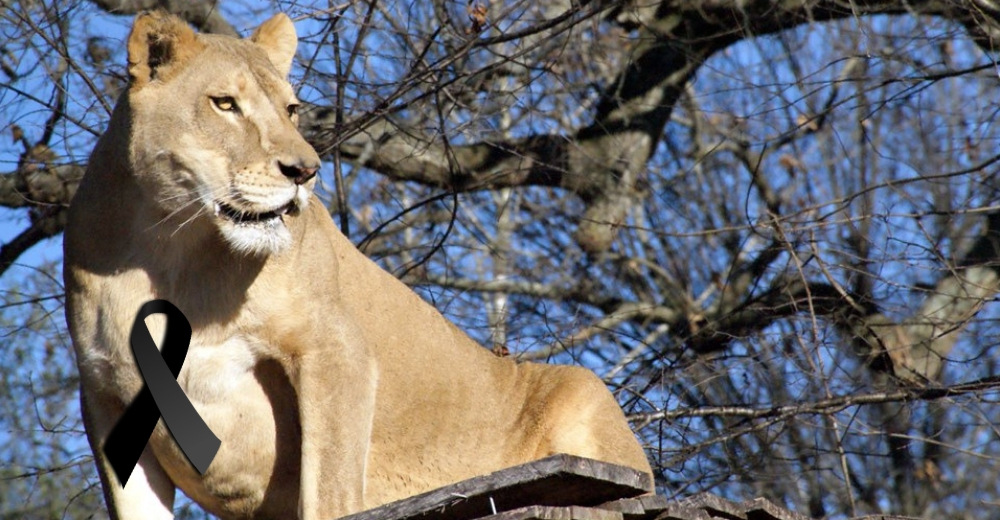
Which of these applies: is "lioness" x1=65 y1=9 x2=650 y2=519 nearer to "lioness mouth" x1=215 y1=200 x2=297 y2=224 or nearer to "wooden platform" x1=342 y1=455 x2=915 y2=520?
"lioness mouth" x1=215 y1=200 x2=297 y2=224

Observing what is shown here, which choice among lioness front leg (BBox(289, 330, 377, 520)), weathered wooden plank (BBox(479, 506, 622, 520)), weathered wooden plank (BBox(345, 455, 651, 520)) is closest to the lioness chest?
lioness front leg (BBox(289, 330, 377, 520))

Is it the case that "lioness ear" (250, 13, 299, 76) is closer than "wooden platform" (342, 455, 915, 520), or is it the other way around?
"wooden platform" (342, 455, 915, 520)

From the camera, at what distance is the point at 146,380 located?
184 inches

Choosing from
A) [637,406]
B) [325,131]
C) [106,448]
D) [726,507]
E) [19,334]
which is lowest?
[726,507]

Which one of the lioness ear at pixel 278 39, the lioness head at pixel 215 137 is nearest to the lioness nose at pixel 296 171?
the lioness head at pixel 215 137

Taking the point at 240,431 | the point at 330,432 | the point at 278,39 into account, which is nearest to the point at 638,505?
the point at 330,432

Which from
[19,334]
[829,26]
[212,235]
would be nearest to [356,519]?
[212,235]

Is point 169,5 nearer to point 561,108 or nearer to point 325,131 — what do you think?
point 325,131

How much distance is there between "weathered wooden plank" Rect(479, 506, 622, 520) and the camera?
338 cm

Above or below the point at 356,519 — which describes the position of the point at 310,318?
above

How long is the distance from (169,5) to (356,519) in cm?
508

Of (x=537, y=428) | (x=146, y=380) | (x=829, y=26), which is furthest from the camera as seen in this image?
(x=829, y=26)

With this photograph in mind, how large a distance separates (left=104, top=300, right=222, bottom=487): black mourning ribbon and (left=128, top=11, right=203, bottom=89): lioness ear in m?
0.80

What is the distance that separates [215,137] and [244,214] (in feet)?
0.92
